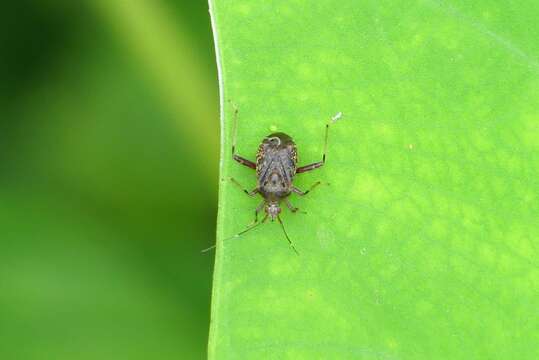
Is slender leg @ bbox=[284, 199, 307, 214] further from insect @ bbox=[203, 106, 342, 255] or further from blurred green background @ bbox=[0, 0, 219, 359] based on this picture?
blurred green background @ bbox=[0, 0, 219, 359]

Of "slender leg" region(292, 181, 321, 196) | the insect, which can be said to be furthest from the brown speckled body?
"slender leg" region(292, 181, 321, 196)

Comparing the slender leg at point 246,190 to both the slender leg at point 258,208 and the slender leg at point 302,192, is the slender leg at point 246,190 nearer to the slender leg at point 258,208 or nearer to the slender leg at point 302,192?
the slender leg at point 258,208

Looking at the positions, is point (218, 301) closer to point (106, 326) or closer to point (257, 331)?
point (257, 331)

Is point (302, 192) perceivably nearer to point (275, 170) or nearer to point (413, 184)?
point (275, 170)

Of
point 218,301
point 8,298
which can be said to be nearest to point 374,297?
point 218,301

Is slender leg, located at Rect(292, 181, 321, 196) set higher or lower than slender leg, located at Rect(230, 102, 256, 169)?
lower
